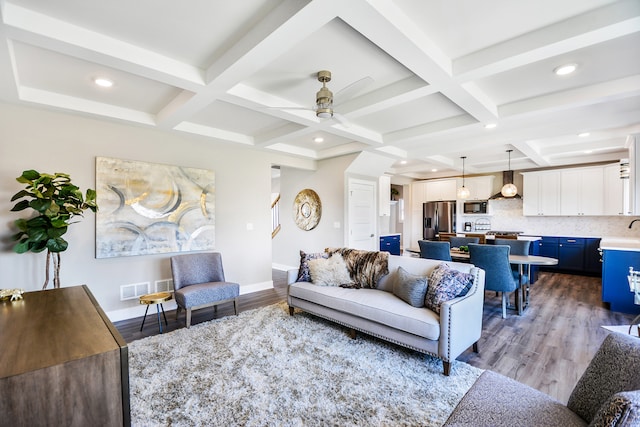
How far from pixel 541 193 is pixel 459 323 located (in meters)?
6.50

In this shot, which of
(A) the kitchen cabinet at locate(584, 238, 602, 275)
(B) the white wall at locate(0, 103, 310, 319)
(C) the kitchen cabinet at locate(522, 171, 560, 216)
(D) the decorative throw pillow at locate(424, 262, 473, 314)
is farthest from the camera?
(C) the kitchen cabinet at locate(522, 171, 560, 216)

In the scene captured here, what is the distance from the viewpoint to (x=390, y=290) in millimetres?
3371

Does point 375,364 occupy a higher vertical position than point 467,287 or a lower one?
lower

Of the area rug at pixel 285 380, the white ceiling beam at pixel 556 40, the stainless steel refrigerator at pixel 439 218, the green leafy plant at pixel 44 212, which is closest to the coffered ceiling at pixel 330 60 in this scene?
the white ceiling beam at pixel 556 40

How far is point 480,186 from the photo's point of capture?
8070mm

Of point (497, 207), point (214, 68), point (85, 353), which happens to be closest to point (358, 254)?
point (214, 68)

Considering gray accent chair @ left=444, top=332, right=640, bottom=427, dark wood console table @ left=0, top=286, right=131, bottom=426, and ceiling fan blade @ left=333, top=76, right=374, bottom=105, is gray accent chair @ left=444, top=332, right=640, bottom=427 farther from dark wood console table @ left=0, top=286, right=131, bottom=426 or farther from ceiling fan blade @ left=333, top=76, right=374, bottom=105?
ceiling fan blade @ left=333, top=76, right=374, bottom=105

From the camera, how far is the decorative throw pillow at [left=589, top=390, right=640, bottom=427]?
769 mm

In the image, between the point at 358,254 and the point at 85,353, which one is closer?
the point at 85,353

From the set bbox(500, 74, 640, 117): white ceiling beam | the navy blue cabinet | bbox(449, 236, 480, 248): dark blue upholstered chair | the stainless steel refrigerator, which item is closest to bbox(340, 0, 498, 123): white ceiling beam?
bbox(500, 74, 640, 117): white ceiling beam

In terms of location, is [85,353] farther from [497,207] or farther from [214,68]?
[497,207]

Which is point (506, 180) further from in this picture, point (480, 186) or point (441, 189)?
point (441, 189)

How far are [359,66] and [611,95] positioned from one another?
8.33ft

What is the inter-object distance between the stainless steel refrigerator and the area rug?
6094 mm
